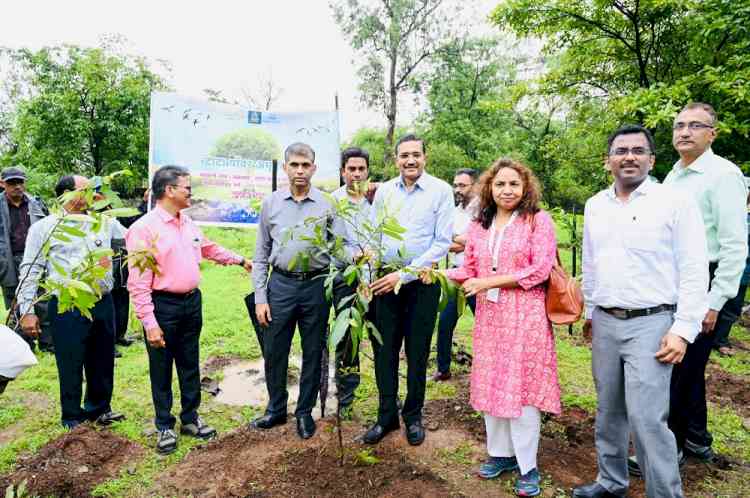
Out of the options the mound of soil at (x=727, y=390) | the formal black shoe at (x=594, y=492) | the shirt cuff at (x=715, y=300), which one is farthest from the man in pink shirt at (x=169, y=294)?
the mound of soil at (x=727, y=390)

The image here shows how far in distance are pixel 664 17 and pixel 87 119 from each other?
10.5m

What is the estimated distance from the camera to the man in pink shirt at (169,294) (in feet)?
10.1

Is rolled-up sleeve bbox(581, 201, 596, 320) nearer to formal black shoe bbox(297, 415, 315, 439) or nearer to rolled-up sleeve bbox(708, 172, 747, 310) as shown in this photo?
rolled-up sleeve bbox(708, 172, 747, 310)

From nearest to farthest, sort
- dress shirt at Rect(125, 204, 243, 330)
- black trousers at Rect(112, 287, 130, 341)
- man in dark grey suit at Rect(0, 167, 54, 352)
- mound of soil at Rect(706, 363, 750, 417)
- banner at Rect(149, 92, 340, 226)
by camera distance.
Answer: dress shirt at Rect(125, 204, 243, 330) < mound of soil at Rect(706, 363, 750, 417) < man in dark grey suit at Rect(0, 167, 54, 352) < black trousers at Rect(112, 287, 130, 341) < banner at Rect(149, 92, 340, 226)

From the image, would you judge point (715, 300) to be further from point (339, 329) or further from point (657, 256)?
point (339, 329)

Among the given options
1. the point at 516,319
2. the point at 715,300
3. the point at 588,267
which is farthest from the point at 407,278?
the point at 715,300

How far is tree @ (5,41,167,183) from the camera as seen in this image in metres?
9.88

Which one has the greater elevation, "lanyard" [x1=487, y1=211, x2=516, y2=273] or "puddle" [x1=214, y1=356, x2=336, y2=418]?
"lanyard" [x1=487, y1=211, x2=516, y2=273]

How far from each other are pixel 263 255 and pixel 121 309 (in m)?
2.87

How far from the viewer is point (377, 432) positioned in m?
3.22

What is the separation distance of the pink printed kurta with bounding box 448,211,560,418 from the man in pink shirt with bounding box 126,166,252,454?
195 cm

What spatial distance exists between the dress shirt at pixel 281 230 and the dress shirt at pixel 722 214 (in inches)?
85.0

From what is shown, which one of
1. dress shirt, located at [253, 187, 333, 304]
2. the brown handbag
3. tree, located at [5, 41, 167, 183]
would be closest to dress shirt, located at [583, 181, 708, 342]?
the brown handbag

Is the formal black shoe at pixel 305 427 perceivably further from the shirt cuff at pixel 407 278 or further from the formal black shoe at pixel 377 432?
the shirt cuff at pixel 407 278
